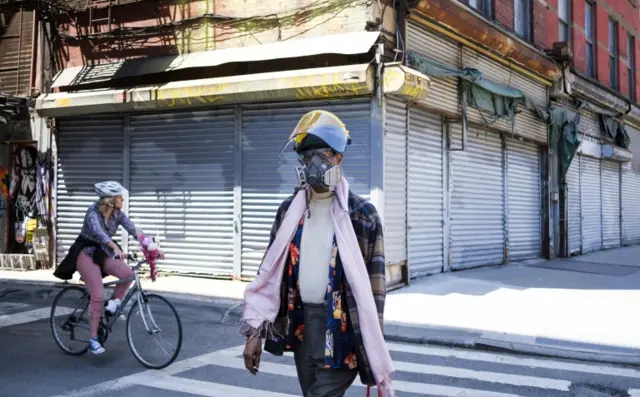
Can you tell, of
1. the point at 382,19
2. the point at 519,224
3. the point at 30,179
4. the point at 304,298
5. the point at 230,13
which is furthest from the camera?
the point at 519,224

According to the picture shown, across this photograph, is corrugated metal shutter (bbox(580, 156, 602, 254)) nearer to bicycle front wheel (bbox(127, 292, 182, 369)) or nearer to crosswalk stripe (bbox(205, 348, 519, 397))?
crosswalk stripe (bbox(205, 348, 519, 397))

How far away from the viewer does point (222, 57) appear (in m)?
11.8

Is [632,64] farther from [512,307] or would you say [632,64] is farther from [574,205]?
[512,307]

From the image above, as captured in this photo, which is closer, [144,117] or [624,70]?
[144,117]

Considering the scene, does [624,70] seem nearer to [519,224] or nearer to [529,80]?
[529,80]

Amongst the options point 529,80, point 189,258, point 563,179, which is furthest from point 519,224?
point 189,258

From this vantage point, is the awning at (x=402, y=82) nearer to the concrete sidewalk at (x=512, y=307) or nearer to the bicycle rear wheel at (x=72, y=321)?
the concrete sidewalk at (x=512, y=307)

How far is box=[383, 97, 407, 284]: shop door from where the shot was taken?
11.0m

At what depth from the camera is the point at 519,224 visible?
53.3 ft

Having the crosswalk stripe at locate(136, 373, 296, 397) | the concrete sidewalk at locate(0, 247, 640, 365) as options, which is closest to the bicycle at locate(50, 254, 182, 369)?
the crosswalk stripe at locate(136, 373, 296, 397)

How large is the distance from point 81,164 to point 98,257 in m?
7.70

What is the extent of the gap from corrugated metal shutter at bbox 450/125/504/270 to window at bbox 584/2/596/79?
8261mm

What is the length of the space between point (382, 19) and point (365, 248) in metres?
8.56

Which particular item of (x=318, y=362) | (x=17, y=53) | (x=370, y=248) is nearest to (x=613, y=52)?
(x=17, y=53)
